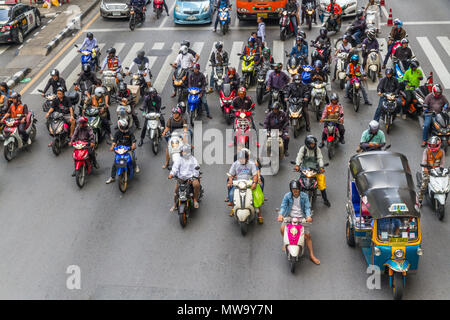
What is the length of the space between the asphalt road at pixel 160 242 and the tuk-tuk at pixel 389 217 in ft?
2.29

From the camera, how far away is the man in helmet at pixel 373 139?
16125 millimetres

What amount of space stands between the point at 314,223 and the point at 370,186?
111 inches

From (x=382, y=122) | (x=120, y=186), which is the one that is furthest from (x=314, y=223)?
(x=382, y=122)

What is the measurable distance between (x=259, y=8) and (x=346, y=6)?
4.26 metres

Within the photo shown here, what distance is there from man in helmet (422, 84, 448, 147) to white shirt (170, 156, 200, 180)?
24.3ft

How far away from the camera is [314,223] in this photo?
50.1ft

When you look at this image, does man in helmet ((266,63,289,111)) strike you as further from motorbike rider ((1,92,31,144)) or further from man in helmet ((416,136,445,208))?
motorbike rider ((1,92,31,144))

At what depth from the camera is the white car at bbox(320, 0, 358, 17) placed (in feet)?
99.6

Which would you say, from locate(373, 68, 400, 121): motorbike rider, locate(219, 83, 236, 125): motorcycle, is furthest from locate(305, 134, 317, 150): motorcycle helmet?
locate(219, 83, 236, 125): motorcycle

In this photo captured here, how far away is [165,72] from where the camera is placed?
26109 millimetres

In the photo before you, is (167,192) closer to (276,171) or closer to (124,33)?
(276,171)

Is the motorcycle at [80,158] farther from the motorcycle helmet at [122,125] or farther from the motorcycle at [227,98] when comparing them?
the motorcycle at [227,98]

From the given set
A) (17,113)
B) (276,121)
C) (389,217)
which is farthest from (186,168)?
(17,113)

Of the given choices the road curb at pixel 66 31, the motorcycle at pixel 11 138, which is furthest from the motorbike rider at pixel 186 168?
the road curb at pixel 66 31
